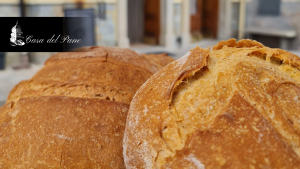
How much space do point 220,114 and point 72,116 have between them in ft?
1.62

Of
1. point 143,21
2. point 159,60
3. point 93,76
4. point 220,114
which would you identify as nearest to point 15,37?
point 93,76

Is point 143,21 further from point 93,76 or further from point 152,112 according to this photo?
point 152,112

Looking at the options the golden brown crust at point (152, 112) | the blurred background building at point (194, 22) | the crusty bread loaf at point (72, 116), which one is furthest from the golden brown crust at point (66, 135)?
the blurred background building at point (194, 22)

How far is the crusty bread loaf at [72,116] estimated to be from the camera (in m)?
0.93

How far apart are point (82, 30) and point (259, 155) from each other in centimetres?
92

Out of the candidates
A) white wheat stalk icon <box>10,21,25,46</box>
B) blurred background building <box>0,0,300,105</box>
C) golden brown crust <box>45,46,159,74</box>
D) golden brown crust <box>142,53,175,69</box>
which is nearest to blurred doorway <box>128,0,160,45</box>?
blurred background building <box>0,0,300,105</box>

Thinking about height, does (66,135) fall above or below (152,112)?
below

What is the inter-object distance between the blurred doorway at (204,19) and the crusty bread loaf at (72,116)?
7.23 meters

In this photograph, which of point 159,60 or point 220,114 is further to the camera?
point 159,60

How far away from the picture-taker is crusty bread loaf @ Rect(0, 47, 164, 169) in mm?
933

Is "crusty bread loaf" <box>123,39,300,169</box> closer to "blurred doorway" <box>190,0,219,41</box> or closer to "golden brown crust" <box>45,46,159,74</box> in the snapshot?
"golden brown crust" <box>45,46,159,74</box>

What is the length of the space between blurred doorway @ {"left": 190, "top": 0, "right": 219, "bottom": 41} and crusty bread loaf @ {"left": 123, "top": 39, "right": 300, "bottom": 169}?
24.4ft

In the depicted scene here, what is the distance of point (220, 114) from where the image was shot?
2.33 feet

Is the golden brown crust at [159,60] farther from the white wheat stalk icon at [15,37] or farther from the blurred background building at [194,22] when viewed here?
the blurred background building at [194,22]
